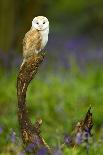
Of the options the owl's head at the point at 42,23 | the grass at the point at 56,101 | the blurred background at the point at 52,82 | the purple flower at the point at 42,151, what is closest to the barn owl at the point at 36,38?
the owl's head at the point at 42,23

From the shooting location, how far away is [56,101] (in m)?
8.14

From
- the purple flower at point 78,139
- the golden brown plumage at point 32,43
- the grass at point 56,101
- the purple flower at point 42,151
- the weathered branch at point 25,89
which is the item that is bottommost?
the purple flower at point 42,151

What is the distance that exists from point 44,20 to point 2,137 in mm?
2829

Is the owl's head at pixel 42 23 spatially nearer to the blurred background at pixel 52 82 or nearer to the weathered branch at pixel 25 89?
the weathered branch at pixel 25 89

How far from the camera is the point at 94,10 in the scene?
49.4 feet

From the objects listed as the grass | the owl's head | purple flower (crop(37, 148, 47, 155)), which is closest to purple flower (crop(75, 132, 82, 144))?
purple flower (crop(37, 148, 47, 155))

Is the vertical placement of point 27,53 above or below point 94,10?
below

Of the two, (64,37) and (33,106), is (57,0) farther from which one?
(64,37)

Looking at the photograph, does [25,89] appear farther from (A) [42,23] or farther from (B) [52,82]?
(B) [52,82]

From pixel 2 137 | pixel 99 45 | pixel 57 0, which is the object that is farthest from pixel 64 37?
pixel 2 137

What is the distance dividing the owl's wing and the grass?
2.15 meters

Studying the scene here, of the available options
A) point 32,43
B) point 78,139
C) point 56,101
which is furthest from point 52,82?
point 78,139

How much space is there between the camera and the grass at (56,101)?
695 cm

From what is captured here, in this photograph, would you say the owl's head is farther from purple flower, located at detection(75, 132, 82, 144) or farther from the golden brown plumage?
purple flower, located at detection(75, 132, 82, 144)
